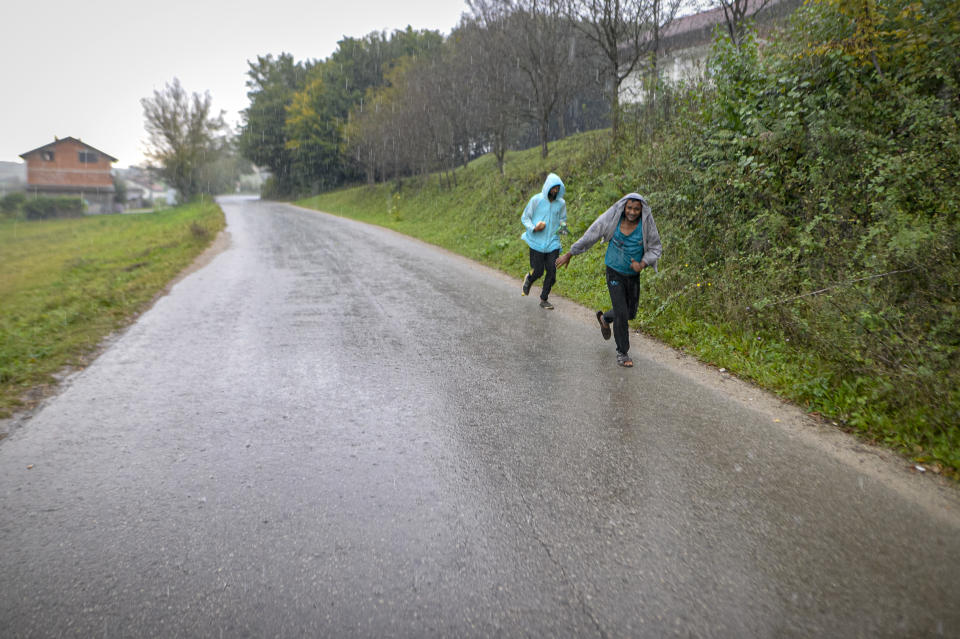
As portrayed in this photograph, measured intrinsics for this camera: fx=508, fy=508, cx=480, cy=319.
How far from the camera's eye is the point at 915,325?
424cm

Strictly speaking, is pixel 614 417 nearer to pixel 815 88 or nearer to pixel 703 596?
pixel 703 596

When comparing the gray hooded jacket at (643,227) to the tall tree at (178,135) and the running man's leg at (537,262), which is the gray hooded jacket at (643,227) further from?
the tall tree at (178,135)

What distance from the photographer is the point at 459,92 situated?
1015 inches

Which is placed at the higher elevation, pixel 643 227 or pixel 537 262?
pixel 643 227

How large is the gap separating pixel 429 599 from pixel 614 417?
2.29m

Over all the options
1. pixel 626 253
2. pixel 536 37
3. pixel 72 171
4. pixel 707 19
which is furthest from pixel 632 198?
pixel 72 171

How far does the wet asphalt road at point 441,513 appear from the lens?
7.14 ft

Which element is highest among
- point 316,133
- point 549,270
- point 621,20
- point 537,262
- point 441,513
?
point 316,133

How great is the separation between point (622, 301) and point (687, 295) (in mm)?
1837

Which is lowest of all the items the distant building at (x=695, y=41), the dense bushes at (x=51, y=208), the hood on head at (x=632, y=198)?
the hood on head at (x=632, y=198)

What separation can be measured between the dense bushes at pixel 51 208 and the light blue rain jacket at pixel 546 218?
1943 inches

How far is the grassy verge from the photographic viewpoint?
12.4 ft

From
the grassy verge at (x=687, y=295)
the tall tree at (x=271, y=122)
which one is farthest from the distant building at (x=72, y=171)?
the grassy verge at (x=687, y=295)

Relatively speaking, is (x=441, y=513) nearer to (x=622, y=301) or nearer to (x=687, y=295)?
(x=622, y=301)
